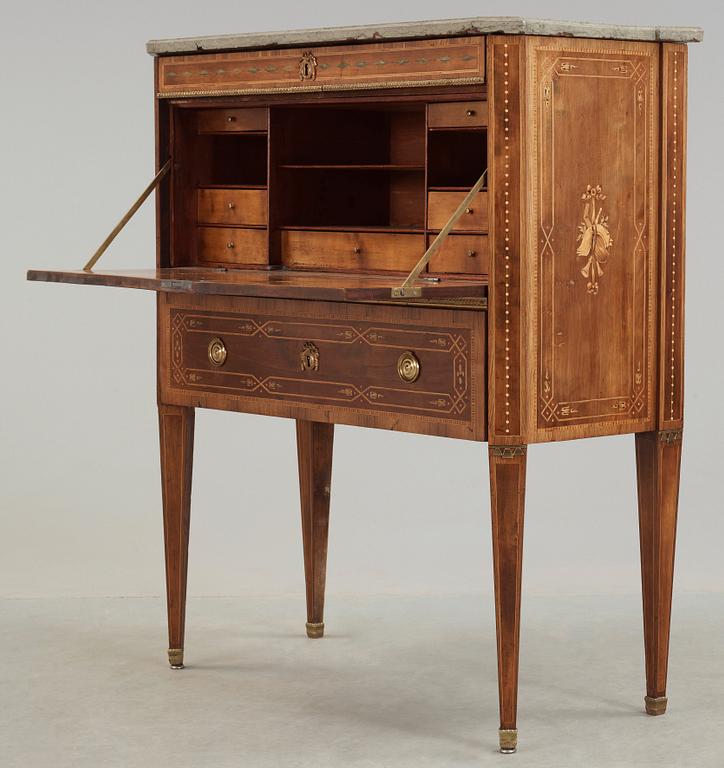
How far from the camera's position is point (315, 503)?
310 inches

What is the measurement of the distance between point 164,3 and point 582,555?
3.46 meters

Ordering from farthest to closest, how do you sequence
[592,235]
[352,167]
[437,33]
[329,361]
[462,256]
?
[352,167] → [329,361] → [462,256] → [592,235] → [437,33]

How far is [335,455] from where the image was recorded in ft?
33.6

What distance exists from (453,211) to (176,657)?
6.72ft

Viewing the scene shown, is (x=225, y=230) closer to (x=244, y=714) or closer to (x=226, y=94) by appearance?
(x=226, y=94)

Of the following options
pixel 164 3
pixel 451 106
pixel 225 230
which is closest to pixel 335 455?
pixel 164 3

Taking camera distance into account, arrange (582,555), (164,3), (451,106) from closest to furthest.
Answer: (451,106) < (582,555) < (164,3)

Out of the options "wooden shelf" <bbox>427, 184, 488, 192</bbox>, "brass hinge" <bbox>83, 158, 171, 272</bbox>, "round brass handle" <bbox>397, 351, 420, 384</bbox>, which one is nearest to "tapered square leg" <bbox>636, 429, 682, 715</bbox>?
"round brass handle" <bbox>397, 351, 420, 384</bbox>

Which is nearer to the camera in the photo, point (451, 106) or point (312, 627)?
Result: point (451, 106)

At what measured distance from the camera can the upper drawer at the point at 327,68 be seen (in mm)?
6102

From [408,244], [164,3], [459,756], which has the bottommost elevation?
[459,756]

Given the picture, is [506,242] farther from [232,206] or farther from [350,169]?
[232,206]

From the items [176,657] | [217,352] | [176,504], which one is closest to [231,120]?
[217,352]

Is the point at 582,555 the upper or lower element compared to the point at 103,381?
lower
